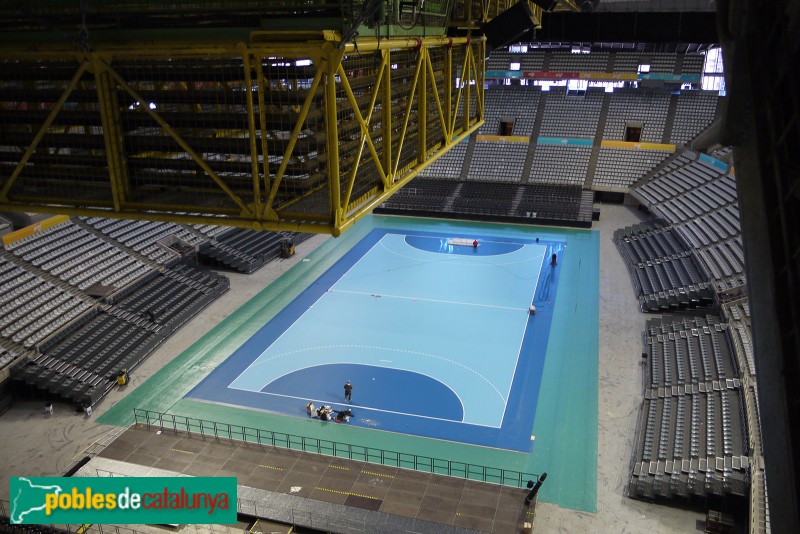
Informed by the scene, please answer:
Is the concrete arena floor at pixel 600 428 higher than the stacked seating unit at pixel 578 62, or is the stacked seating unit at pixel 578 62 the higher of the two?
the stacked seating unit at pixel 578 62

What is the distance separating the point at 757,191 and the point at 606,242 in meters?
28.8

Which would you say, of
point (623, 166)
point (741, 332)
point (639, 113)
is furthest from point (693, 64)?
point (741, 332)

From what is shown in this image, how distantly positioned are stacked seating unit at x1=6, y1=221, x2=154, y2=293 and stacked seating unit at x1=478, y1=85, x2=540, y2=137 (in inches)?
1049

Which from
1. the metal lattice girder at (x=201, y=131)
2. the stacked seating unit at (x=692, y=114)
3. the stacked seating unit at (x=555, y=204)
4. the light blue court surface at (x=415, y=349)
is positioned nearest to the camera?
the metal lattice girder at (x=201, y=131)

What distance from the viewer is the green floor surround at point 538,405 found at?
51.4 ft

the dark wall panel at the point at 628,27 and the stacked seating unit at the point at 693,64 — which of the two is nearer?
the dark wall panel at the point at 628,27

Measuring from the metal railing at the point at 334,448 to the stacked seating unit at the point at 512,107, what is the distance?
3147 centimetres

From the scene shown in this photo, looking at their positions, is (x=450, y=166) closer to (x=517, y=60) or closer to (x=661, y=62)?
(x=517, y=60)

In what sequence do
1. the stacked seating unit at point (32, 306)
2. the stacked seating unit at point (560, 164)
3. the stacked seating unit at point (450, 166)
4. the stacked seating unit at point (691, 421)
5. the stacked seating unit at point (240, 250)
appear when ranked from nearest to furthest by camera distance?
the stacked seating unit at point (691, 421) → the stacked seating unit at point (32, 306) → the stacked seating unit at point (240, 250) → the stacked seating unit at point (560, 164) → the stacked seating unit at point (450, 166)

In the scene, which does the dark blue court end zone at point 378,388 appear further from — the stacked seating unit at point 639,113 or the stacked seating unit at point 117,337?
the stacked seating unit at point 639,113

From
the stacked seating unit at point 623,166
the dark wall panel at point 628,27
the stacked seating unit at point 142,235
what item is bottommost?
the stacked seating unit at point 142,235

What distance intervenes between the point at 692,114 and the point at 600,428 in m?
30.2

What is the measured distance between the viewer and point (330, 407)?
18.0 meters

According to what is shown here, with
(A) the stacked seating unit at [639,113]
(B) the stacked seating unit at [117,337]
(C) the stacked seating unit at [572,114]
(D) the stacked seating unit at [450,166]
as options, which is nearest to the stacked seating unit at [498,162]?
(D) the stacked seating unit at [450,166]
